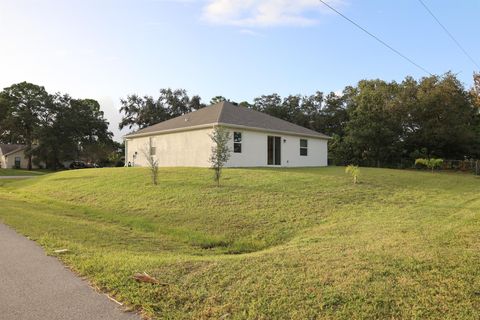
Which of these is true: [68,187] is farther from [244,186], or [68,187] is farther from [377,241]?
[377,241]

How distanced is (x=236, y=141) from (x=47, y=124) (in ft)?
122

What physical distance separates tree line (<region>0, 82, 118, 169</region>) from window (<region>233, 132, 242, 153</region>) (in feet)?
104

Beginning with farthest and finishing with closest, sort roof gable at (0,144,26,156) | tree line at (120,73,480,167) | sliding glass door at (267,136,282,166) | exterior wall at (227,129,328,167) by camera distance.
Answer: roof gable at (0,144,26,156) < tree line at (120,73,480,167) < sliding glass door at (267,136,282,166) < exterior wall at (227,129,328,167)

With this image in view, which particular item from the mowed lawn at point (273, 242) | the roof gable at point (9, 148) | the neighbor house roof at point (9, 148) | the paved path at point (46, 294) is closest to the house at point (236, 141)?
the mowed lawn at point (273, 242)

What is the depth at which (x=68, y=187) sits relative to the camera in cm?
1853

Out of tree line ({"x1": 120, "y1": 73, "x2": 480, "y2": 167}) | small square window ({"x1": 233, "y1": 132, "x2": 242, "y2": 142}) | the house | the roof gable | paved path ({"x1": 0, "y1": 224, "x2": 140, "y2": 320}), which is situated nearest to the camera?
paved path ({"x1": 0, "y1": 224, "x2": 140, "y2": 320})

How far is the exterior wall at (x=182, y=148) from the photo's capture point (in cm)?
2228

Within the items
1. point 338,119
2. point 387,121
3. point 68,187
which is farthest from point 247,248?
point 338,119

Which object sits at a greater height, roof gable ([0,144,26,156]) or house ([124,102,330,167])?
roof gable ([0,144,26,156])

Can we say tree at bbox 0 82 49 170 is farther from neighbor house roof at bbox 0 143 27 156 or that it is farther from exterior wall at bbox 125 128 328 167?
exterior wall at bbox 125 128 328 167

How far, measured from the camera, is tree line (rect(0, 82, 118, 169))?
48.3m

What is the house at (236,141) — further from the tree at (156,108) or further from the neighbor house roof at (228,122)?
the tree at (156,108)

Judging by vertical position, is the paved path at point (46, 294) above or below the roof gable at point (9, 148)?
below

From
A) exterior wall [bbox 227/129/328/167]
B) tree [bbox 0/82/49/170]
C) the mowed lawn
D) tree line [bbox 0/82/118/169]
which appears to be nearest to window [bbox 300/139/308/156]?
exterior wall [bbox 227/129/328/167]
